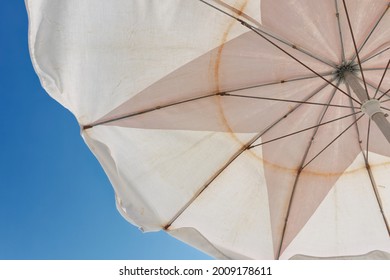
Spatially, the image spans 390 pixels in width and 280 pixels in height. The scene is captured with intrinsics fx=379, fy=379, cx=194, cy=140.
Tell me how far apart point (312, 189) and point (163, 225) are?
191 centimetres

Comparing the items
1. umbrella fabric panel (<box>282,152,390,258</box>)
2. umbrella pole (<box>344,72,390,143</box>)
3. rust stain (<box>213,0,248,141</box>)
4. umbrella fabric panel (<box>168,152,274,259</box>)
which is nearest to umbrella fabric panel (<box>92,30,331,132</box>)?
rust stain (<box>213,0,248,141</box>)

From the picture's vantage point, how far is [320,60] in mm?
4438

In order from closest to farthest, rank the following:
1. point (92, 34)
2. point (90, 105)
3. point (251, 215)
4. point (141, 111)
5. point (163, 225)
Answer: point (92, 34) → point (90, 105) → point (141, 111) → point (163, 225) → point (251, 215)

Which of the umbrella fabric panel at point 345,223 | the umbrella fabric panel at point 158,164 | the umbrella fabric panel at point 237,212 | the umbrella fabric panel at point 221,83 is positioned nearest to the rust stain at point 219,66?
the umbrella fabric panel at point 221,83

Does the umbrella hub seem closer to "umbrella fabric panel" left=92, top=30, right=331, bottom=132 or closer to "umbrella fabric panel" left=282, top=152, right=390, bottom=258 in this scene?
"umbrella fabric panel" left=92, top=30, right=331, bottom=132

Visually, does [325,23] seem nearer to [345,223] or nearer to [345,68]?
[345,68]

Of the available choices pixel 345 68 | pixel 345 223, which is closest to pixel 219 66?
pixel 345 68

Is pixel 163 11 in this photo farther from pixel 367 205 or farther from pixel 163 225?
pixel 367 205

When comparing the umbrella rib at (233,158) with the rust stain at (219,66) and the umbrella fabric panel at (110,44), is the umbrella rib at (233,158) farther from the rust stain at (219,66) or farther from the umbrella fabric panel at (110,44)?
the umbrella fabric panel at (110,44)

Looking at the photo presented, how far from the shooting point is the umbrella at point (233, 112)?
3.57 m

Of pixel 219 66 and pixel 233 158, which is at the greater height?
pixel 219 66

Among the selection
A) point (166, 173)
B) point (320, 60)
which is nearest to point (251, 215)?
point (166, 173)

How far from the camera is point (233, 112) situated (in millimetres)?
4441

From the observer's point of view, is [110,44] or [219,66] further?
[219,66]
